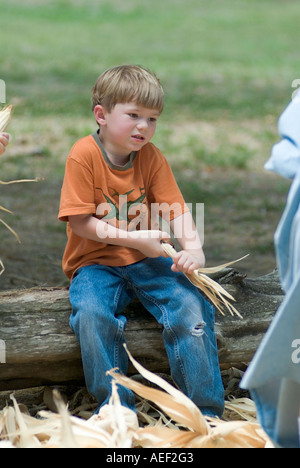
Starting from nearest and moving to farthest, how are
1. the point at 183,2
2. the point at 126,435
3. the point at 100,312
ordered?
the point at 126,435 → the point at 100,312 → the point at 183,2

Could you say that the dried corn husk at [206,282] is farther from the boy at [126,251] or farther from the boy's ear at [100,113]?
the boy's ear at [100,113]

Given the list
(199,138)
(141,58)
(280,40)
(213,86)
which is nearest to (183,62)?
(141,58)

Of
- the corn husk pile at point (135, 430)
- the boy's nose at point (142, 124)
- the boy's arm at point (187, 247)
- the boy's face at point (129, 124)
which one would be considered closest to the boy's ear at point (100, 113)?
the boy's face at point (129, 124)

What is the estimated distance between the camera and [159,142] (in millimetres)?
7684

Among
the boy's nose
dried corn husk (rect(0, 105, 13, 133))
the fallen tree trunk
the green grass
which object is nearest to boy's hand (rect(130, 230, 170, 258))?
the fallen tree trunk

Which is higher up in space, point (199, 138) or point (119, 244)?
point (199, 138)

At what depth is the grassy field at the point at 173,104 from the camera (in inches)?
213

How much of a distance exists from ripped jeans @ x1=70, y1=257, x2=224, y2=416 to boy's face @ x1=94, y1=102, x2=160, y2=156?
1.63 feet

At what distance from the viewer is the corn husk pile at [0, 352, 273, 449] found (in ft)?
Answer: 7.83

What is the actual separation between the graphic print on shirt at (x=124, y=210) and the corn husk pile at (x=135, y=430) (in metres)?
0.63

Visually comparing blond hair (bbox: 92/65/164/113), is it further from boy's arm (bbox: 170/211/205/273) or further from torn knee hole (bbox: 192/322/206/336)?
torn knee hole (bbox: 192/322/206/336)

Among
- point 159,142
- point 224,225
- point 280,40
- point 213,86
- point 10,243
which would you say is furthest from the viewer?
point 280,40

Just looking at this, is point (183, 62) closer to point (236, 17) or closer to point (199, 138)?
point (199, 138)

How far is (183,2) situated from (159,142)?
565 inches
